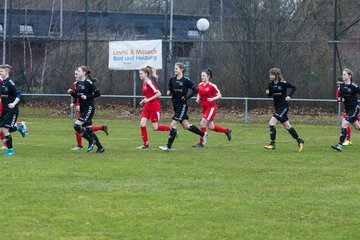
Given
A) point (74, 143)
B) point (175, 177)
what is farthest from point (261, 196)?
point (74, 143)

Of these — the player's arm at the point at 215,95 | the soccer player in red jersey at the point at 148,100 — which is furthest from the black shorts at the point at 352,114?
the soccer player in red jersey at the point at 148,100

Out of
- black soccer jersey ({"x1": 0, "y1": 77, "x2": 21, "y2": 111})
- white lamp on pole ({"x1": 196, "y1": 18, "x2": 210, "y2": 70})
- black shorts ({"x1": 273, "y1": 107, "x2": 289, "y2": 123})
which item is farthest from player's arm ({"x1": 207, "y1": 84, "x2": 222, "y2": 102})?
white lamp on pole ({"x1": 196, "y1": 18, "x2": 210, "y2": 70})

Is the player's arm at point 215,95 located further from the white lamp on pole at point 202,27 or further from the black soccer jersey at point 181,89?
the white lamp on pole at point 202,27

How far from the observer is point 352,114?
18547mm

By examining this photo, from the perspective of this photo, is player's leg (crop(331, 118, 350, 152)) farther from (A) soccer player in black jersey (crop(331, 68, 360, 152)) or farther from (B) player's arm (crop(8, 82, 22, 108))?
(B) player's arm (crop(8, 82, 22, 108))

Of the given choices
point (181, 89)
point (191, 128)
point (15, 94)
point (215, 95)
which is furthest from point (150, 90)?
point (15, 94)

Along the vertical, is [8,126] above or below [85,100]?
below

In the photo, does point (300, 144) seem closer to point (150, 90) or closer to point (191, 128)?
point (191, 128)

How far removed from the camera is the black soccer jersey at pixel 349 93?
18.5 metres

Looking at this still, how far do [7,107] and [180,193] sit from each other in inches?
269

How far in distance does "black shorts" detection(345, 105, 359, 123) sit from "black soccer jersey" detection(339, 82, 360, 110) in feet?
0.22

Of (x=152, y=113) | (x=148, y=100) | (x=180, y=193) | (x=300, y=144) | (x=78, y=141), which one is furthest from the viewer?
(x=152, y=113)

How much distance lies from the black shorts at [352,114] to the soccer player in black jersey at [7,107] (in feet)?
23.2

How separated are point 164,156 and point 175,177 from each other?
12.0ft
